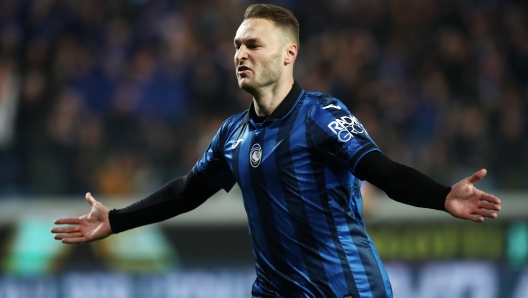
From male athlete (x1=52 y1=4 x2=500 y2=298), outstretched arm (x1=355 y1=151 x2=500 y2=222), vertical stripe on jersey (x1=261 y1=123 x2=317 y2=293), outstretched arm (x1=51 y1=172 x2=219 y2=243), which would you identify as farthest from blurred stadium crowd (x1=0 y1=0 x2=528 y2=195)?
outstretched arm (x1=355 y1=151 x2=500 y2=222)

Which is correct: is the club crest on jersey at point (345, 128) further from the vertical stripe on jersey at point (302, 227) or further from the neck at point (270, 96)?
the neck at point (270, 96)

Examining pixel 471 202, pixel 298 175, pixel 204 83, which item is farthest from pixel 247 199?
pixel 204 83

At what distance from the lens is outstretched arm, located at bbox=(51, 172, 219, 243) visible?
178 inches

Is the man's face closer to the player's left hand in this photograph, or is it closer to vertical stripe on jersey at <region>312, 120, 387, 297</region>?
vertical stripe on jersey at <region>312, 120, 387, 297</region>

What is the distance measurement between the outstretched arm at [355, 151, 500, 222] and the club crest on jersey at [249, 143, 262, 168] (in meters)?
0.53

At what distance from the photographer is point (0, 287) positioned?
8719 mm

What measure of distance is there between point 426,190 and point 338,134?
0.49m

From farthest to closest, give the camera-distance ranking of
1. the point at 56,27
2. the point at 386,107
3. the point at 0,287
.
Answer: the point at 56,27 → the point at 386,107 → the point at 0,287

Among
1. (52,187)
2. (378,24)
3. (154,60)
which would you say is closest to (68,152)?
(52,187)

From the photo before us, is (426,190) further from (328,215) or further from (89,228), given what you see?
(89,228)

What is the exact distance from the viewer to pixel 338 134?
12.3ft

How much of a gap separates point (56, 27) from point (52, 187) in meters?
2.88

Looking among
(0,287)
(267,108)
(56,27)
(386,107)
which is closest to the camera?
(267,108)

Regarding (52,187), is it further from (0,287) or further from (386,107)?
(386,107)
